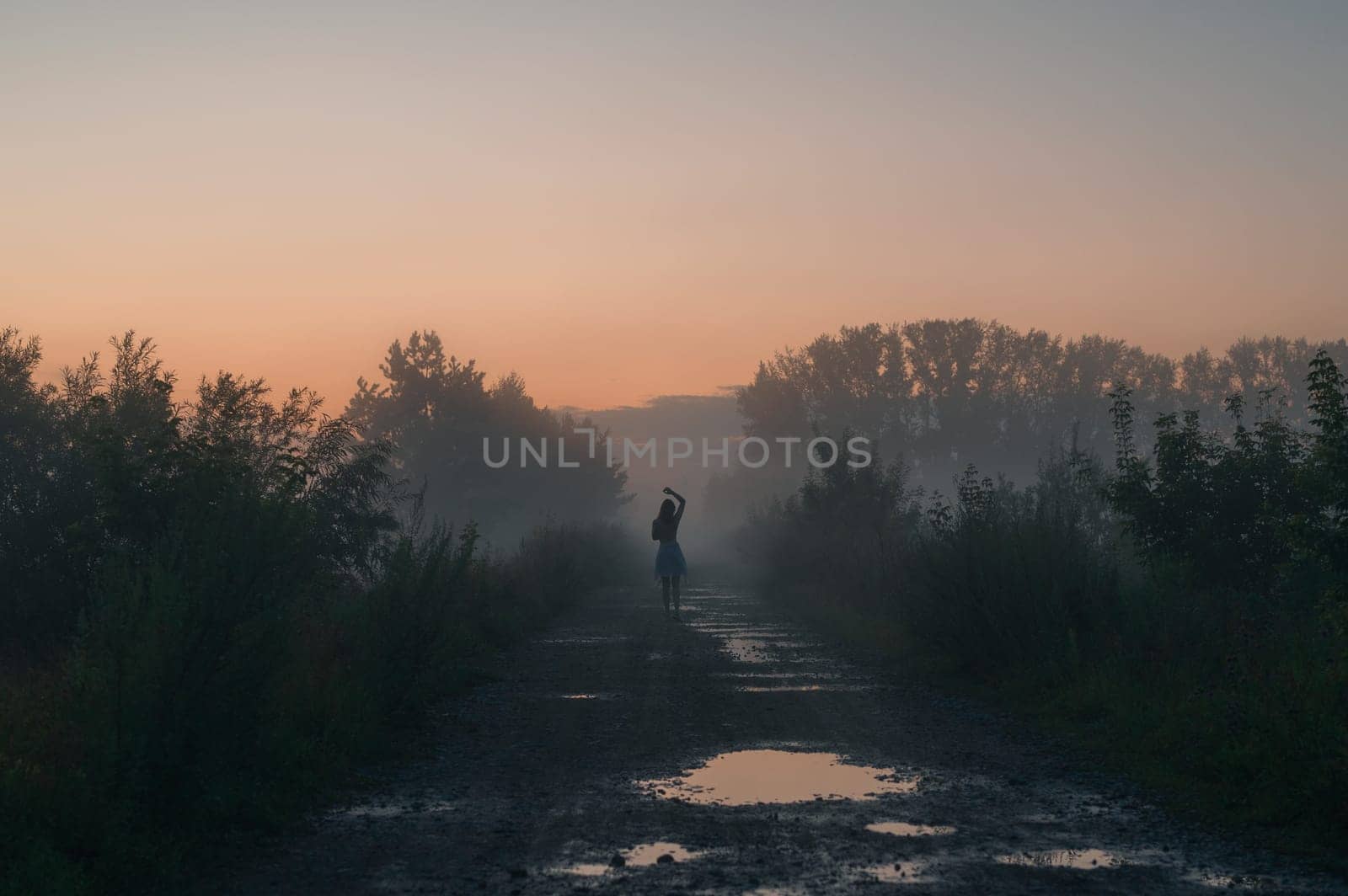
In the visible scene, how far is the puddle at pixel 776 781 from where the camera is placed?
7590mm

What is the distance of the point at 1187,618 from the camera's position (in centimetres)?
1197

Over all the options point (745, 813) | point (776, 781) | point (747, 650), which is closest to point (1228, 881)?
point (745, 813)

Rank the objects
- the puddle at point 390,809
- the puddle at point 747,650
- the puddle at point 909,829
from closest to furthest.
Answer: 1. the puddle at point 909,829
2. the puddle at point 390,809
3. the puddle at point 747,650

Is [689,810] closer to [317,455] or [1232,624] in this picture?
[1232,624]

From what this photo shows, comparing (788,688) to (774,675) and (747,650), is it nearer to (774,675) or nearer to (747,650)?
(774,675)

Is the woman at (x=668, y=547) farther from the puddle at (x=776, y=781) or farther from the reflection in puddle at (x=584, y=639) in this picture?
the puddle at (x=776, y=781)

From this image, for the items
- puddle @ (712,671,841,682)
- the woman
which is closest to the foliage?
the woman

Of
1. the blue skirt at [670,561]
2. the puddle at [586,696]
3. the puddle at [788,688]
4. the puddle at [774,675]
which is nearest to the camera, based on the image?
the puddle at [586,696]

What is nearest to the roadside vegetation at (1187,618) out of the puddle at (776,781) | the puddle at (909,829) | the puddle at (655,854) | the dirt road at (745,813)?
the dirt road at (745,813)

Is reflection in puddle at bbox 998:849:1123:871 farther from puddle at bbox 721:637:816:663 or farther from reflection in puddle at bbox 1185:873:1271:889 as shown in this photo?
puddle at bbox 721:637:816:663

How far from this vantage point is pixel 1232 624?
11.4 meters

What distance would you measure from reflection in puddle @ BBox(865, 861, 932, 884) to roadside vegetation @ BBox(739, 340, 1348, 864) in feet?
7.63

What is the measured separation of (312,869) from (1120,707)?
24.2 ft

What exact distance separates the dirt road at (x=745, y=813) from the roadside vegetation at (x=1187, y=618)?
0.73 m
